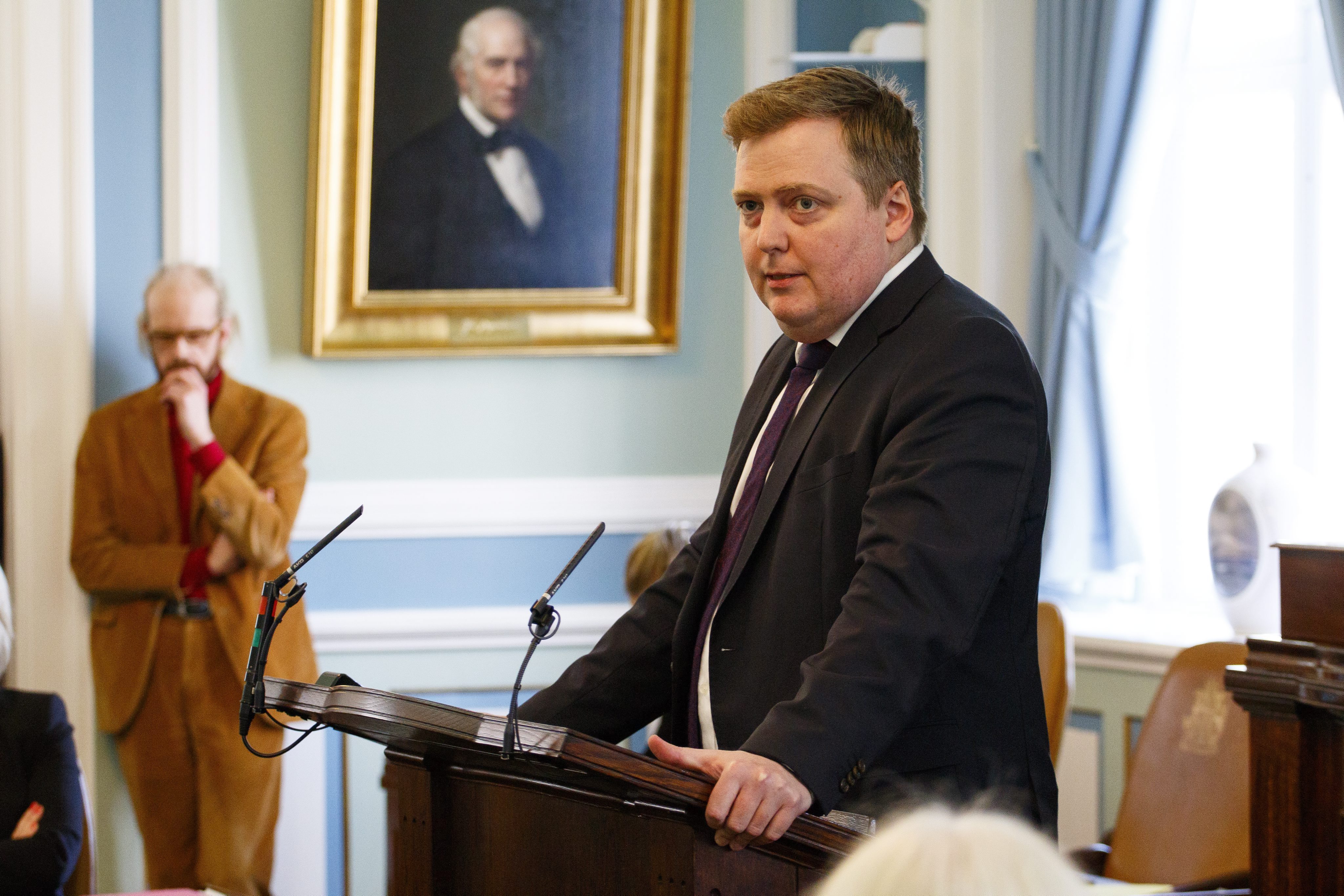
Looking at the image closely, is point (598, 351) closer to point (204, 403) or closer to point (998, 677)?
point (204, 403)

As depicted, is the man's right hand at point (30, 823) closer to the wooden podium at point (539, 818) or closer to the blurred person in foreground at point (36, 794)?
the blurred person in foreground at point (36, 794)

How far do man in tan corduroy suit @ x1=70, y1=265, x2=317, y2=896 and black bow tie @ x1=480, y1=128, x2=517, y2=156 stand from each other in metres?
0.92

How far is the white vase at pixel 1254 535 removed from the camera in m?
3.32

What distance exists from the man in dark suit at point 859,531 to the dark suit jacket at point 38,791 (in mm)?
1274

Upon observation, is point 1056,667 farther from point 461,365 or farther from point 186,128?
point 186,128

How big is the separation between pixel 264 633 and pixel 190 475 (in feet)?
7.98

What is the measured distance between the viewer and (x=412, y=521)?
411cm

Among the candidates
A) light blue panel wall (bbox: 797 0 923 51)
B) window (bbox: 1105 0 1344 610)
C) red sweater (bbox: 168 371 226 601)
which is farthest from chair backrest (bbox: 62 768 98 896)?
light blue panel wall (bbox: 797 0 923 51)

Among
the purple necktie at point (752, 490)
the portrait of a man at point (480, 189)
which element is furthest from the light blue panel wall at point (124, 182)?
the purple necktie at point (752, 490)

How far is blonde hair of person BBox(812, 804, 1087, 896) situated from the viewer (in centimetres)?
71

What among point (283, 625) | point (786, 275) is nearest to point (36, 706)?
point (283, 625)

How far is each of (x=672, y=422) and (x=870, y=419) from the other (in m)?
2.71

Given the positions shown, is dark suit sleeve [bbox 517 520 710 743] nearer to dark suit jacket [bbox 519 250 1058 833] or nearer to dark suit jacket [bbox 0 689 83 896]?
dark suit jacket [bbox 519 250 1058 833]

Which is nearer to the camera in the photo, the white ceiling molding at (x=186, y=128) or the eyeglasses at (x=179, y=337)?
the eyeglasses at (x=179, y=337)
